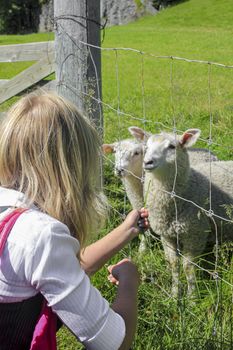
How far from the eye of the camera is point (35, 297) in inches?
62.7

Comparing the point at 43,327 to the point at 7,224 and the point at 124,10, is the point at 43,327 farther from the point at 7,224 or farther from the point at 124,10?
the point at 124,10

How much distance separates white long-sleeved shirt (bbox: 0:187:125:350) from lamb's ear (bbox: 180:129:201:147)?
7.07 feet

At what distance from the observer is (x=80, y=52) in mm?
3590

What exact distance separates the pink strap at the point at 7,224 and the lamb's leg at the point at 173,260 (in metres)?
1.34

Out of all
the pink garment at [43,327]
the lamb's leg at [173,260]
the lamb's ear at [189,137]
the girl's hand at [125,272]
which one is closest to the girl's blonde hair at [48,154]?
the pink garment at [43,327]

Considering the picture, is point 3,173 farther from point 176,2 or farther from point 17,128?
point 176,2

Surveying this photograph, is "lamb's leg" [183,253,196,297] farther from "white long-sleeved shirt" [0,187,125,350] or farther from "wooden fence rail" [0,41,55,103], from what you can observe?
"wooden fence rail" [0,41,55,103]

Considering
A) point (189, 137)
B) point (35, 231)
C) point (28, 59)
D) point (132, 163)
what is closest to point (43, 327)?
point (35, 231)

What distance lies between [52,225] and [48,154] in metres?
0.24

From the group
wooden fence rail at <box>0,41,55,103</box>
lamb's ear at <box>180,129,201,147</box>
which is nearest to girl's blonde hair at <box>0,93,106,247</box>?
lamb's ear at <box>180,129,201,147</box>

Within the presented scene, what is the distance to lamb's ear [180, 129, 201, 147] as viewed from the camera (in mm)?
3562

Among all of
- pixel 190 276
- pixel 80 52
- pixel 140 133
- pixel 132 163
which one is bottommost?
pixel 190 276

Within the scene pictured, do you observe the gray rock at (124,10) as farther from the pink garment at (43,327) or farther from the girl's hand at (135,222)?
the pink garment at (43,327)

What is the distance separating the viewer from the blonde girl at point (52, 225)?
149 cm
